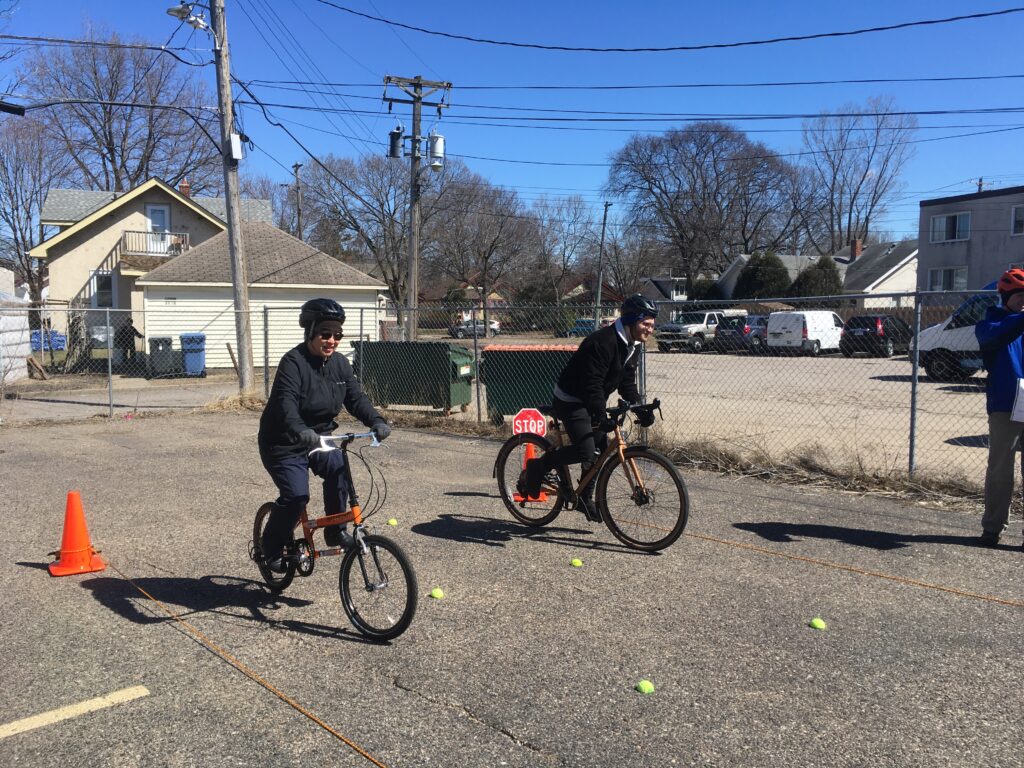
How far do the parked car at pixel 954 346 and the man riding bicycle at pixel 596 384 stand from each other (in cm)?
1345

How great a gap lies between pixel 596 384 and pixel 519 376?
6.05 metres

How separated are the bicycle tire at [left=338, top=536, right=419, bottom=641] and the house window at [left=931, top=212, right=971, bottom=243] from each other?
43254mm

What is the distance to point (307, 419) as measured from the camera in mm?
4461

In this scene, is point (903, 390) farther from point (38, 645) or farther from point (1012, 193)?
point (1012, 193)

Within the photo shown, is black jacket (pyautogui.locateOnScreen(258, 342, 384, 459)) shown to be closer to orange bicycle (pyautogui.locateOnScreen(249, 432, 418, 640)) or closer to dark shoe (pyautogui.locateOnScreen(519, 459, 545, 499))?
orange bicycle (pyautogui.locateOnScreen(249, 432, 418, 640))

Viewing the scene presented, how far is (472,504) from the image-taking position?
7.29 m

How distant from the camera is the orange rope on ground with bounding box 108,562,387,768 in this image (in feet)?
10.7

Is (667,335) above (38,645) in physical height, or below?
above

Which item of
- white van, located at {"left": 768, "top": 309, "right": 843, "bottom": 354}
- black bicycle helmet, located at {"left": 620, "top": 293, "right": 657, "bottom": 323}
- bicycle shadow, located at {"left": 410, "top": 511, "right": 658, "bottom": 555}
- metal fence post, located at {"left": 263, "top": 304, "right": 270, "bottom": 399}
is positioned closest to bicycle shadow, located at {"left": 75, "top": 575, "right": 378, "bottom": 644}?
bicycle shadow, located at {"left": 410, "top": 511, "right": 658, "bottom": 555}

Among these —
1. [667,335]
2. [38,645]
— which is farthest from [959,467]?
[667,335]

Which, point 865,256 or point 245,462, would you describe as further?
point 865,256

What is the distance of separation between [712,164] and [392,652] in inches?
2594

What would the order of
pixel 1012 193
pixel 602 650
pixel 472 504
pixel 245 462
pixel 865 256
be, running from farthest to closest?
1. pixel 865 256
2. pixel 1012 193
3. pixel 245 462
4. pixel 472 504
5. pixel 602 650

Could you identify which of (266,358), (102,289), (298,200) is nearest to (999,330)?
(266,358)
